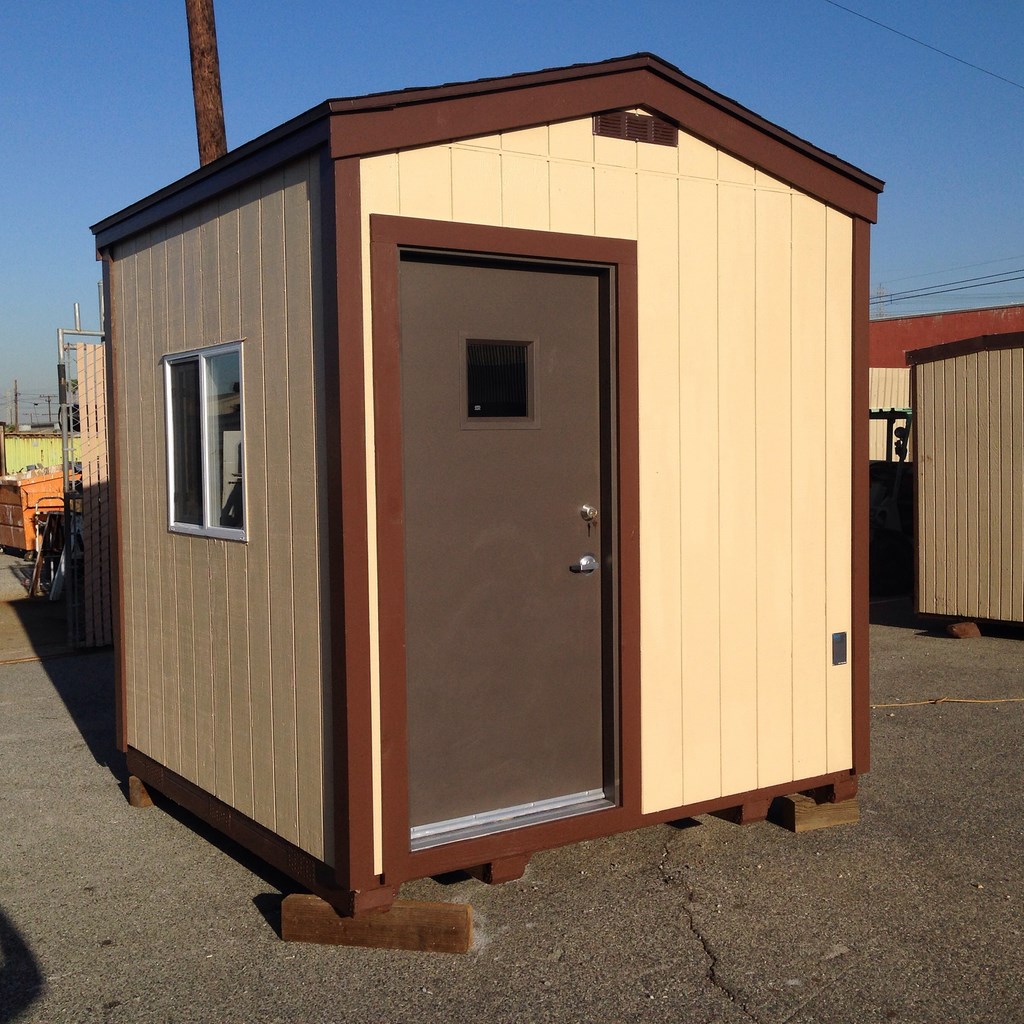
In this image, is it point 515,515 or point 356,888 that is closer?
point 356,888

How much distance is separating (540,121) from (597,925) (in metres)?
3.03

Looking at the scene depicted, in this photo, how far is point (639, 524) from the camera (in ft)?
15.2

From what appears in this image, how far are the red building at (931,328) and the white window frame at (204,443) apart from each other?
25.6 m

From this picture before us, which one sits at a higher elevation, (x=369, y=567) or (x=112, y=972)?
(x=369, y=567)

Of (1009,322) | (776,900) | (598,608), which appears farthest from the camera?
(1009,322)

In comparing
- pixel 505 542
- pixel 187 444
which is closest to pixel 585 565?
pixel 505 542

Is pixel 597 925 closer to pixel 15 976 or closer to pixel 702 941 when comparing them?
pixel 702 941

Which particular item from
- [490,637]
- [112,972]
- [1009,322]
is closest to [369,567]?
[490,637]

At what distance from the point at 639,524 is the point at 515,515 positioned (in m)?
0.53

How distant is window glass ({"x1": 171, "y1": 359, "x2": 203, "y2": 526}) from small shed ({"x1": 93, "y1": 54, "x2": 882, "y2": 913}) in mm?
19

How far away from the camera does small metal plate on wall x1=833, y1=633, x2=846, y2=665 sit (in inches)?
205

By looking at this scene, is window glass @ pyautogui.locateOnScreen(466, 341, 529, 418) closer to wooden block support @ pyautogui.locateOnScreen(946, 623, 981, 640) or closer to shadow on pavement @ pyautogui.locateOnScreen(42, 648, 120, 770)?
shadow on pavement @ pyautogui.locateOnScreen(42, 648, 120, 770)

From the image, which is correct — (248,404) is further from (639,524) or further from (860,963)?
(860,963)

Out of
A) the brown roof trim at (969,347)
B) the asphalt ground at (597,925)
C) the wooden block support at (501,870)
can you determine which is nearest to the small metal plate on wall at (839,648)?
the asphalt ground at (597,925)
